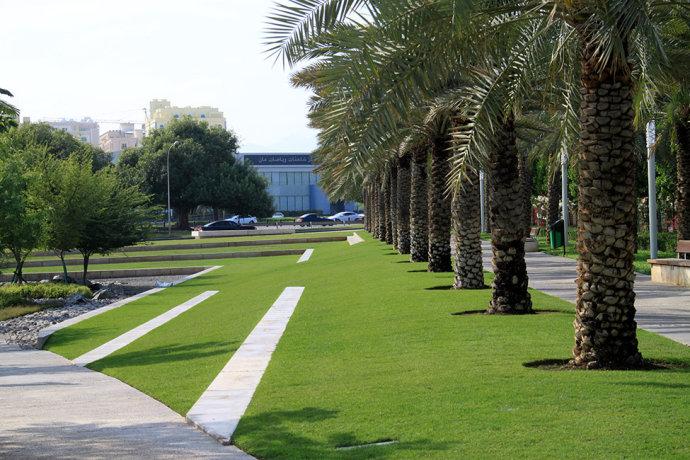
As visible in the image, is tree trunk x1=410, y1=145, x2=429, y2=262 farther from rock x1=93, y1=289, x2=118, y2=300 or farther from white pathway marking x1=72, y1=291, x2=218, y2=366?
rock x1=93, y1=289, x2=118, y2=300

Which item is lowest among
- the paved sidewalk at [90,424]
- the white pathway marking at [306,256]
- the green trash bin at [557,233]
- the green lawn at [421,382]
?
the paved sidewalk at [90,424]

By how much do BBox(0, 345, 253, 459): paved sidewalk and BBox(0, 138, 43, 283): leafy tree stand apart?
1545 centimetres

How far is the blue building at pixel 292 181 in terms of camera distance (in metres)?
128

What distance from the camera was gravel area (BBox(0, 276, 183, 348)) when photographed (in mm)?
19469

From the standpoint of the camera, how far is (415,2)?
9.33 metres

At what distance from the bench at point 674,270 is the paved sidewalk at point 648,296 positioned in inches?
11.2

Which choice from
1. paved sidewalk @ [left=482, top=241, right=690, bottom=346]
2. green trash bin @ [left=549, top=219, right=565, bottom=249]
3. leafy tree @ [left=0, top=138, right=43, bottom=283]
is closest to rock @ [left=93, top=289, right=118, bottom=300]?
leafy tree @ [left=0, top=138, right=43, bottom=283]

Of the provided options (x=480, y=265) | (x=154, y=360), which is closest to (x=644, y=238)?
(x=480, y=265)

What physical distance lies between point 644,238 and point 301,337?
22636 millimetres

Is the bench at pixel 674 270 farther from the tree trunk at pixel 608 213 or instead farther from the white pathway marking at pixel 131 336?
the white pathway marking at pixel 131 336

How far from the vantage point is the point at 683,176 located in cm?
2169

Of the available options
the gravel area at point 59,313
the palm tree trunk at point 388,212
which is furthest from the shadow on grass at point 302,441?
the palm tree trunk at point 388,212

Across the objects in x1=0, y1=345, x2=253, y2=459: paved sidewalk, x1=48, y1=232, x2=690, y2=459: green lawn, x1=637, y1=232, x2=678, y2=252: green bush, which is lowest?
x1=0, y1=345, x2=253, y2=459: paved sidewalk

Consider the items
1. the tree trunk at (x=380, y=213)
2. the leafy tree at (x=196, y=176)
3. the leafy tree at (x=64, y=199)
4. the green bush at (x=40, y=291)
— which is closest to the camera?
the green bush at (x=40, y=291)
